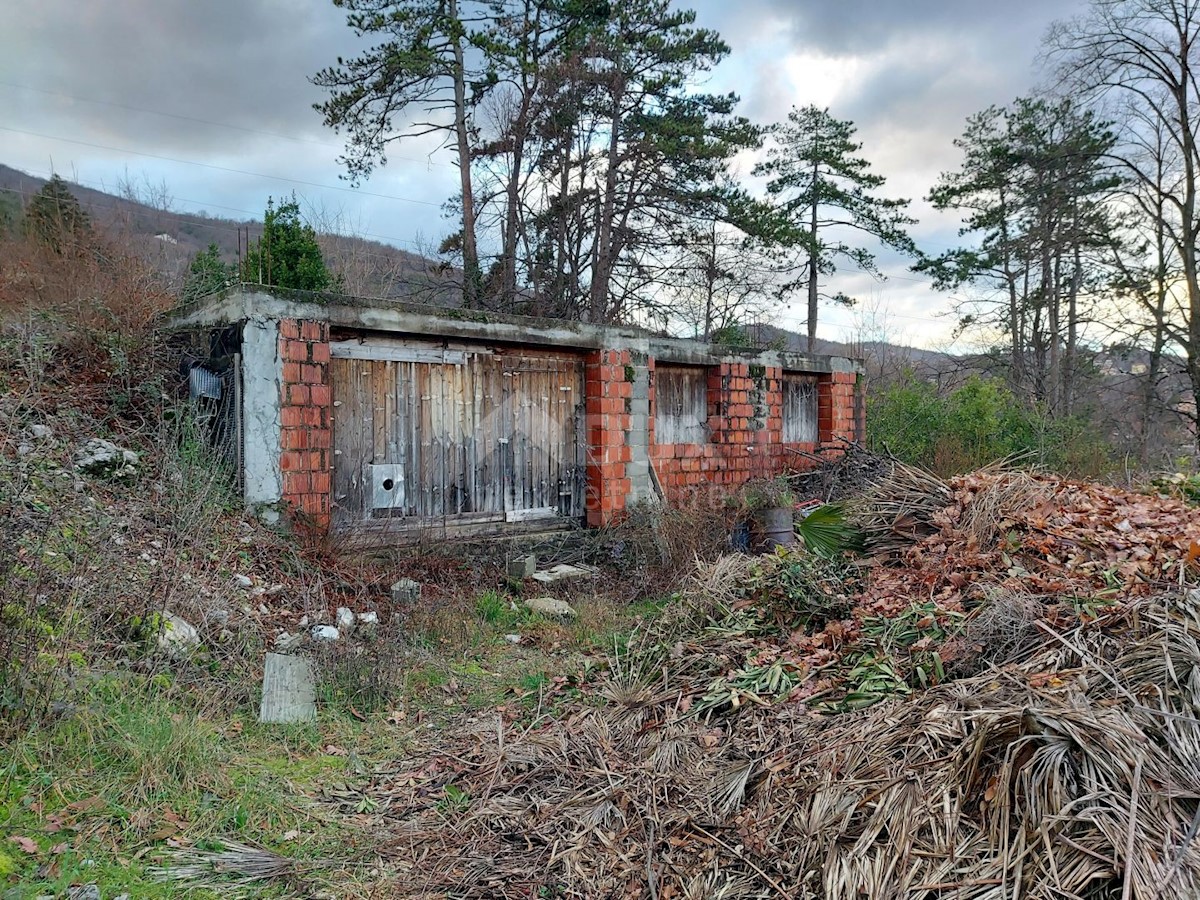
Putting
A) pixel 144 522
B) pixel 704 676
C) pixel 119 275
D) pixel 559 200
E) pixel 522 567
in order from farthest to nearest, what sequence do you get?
pixel 559 200 → pixel 119 275 → pixel 522 567 → pixel 144 522 → pixel 704 676

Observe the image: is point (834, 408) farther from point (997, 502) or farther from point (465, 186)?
point (465, 186)

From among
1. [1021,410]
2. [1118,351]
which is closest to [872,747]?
[1021,410]

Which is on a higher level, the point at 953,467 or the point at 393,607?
the point at 953,467

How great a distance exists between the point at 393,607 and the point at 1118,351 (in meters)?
17.8

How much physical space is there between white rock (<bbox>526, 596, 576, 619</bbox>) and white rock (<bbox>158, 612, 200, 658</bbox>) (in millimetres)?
2841

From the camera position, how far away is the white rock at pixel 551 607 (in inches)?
261

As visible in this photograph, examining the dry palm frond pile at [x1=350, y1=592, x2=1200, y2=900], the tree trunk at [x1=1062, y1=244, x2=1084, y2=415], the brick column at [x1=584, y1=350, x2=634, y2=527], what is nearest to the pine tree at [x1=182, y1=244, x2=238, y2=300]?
the brick column at [x1=584, y1=350, x2=634, y2=527]

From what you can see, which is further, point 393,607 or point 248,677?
point 393,607

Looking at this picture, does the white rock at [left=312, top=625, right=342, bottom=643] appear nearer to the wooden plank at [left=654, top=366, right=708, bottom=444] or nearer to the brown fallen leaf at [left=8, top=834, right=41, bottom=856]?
the brown fallen leaf at [left=8, top=834, right=41, bottom=856]

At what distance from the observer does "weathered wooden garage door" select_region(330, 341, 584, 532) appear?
23.5 ft

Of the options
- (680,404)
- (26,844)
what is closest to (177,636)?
(26,844)

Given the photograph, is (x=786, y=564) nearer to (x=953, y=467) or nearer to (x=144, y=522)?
(x=144, y=522)

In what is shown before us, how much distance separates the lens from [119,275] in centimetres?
857

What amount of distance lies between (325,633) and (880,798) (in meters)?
3.99
